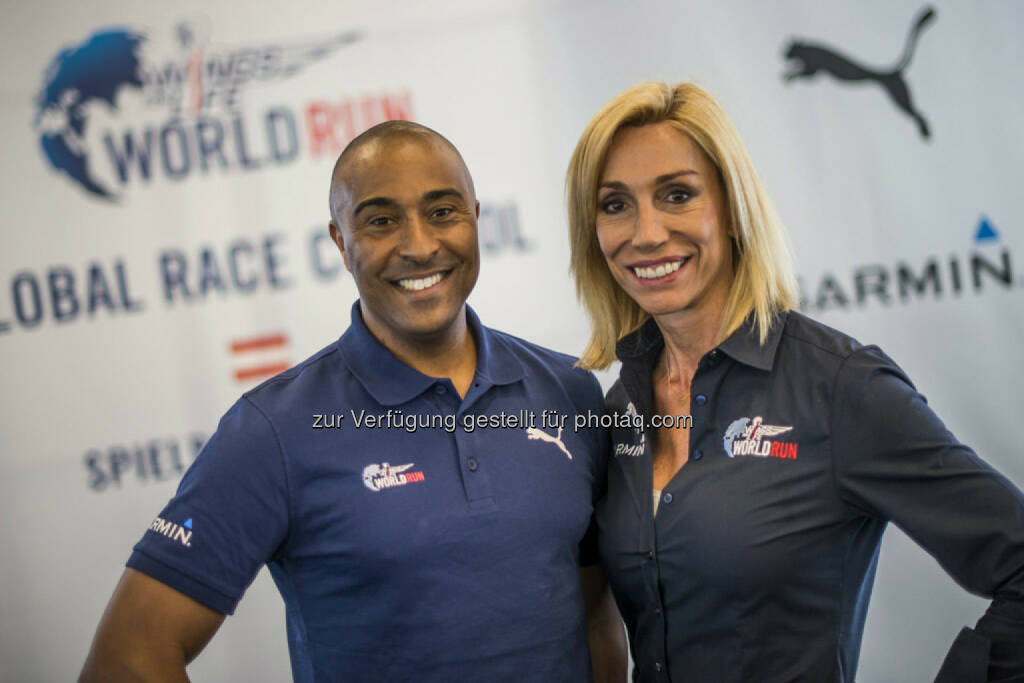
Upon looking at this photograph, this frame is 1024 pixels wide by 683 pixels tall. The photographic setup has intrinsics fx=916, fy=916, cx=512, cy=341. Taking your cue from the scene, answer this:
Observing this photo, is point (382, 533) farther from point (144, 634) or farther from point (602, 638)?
point (602, 638)

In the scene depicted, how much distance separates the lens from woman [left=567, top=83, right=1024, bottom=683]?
146 cm

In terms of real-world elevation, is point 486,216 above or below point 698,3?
below

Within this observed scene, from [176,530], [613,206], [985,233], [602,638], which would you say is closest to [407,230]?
[613,206]

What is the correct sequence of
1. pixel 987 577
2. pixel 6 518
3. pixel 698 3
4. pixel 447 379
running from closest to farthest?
pixel 987 577
pixel 447 379
pixel 6 518
pixel 698 3

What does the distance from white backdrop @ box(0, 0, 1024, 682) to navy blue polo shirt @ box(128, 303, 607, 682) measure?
150cm

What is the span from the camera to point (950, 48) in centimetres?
332

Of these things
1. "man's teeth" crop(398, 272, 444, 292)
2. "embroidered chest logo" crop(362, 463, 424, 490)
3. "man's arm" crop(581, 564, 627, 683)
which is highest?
"man's teeth" crop(398, 272, 444, 292)

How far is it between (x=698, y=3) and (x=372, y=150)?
6.39 ft

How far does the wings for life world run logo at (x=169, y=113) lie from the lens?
3.06 metres

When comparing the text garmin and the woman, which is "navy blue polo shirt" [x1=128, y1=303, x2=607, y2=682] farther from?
the text garmin

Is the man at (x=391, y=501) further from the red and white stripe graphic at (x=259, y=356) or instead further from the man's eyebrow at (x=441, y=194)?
the red and white stripe graphic at (x=259, y=356)

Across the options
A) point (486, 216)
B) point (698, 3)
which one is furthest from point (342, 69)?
point (698, 3)

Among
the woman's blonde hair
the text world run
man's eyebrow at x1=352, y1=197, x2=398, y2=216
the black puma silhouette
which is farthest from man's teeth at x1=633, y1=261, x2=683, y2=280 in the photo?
the black puma silhouette

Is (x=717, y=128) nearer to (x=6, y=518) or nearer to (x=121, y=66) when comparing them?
(x=121, y=66)
